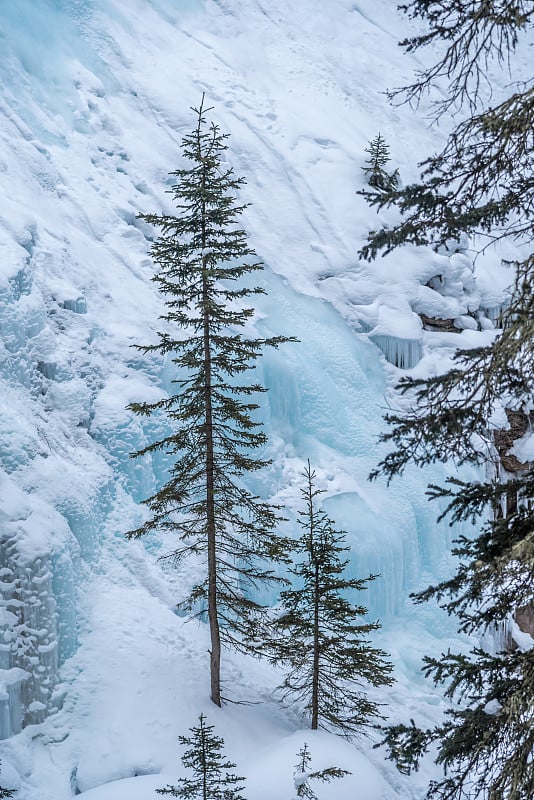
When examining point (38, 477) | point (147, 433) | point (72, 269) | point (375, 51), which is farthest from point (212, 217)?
point (375, 51)

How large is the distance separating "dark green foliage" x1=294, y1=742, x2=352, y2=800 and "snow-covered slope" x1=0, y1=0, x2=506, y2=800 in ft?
0.97

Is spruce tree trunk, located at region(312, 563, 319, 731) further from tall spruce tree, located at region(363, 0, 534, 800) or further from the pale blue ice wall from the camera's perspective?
tall spruce tree, located at region(363, 0, 534, 800)

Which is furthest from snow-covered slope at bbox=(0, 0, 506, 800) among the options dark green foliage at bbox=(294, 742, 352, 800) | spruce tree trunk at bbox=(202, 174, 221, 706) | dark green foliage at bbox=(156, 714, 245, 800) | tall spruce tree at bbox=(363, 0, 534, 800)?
tall spruce tree at bbox=(363, 0, 534, 800)

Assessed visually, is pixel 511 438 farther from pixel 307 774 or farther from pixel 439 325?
pixel 307 774

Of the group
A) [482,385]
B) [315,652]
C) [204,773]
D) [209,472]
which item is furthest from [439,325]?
[482,385]

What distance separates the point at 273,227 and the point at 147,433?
40.3 ft

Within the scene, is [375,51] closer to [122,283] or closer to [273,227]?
[273,227]

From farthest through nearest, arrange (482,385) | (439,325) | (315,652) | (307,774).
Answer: (439,325) → (315,652) → (307,774) → (482,385)

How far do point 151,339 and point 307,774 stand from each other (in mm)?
12013

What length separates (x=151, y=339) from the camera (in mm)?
18891

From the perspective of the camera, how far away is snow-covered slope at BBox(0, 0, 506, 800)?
Answer: 38.4 ft

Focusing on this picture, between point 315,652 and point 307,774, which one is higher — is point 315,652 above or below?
above

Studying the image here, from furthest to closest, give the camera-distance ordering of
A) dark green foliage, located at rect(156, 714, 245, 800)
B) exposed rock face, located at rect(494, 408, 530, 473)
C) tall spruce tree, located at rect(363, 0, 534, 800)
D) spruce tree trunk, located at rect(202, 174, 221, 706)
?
exposed rock face, located at rect(494, 408, 530, 473) → spruce tree trunk, located at rect(202, 174, 221, 706) → dark green foliage, located at rect(156, 714, 245, 800) → tall spruce tree, located at rect(363, 0, 534, 800)

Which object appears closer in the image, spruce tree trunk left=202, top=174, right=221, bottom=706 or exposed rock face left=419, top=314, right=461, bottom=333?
spruce tree trunk left=202, top=174, right=221, bottom=706
